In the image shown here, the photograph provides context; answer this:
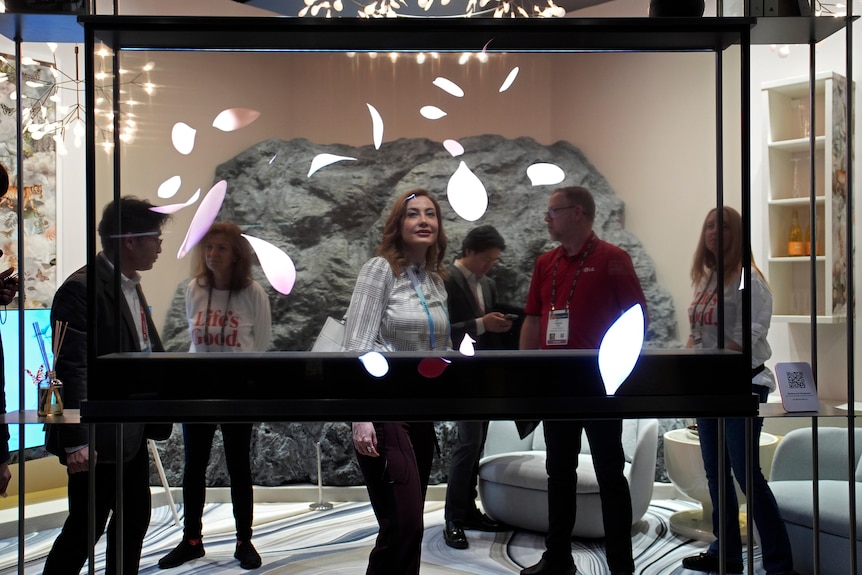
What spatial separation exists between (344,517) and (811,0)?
272 centimetres

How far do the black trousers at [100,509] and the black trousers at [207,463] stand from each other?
406 millimetres

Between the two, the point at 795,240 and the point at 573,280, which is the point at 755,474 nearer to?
the point at 795,240

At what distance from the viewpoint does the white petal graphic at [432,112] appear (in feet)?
4.52

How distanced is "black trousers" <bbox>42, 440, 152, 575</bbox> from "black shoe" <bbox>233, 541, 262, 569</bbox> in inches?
28.7

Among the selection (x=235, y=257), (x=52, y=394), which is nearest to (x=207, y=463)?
(x=52, y=394)

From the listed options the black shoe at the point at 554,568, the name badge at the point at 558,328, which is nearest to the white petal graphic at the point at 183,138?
the name badge at the point at 558,328

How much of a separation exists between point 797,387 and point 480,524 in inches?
74.3

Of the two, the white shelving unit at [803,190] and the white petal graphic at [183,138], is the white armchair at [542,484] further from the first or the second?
the white petal graphic at [183,138]

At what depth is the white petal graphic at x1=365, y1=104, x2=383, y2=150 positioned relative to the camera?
4.52 ft

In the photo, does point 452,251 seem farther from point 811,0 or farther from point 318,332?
point 811,0

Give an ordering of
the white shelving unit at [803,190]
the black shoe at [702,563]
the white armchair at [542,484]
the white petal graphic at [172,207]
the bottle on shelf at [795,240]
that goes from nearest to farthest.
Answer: the white petal graphic at [172,207], the black shoe at [702,563], the white armchair at [542,484], the white shelving unit at [803,190], the bottle on shelf at [795,240]

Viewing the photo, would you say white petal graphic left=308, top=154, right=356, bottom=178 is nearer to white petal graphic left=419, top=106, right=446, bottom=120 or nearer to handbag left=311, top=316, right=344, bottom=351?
white petal graphic left=419, top=106, right=446, bottom=120

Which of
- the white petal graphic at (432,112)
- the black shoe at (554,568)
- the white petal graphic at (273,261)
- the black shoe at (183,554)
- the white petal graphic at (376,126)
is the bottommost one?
the black shoe at (183,554)

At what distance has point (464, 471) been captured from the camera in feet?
10.5
